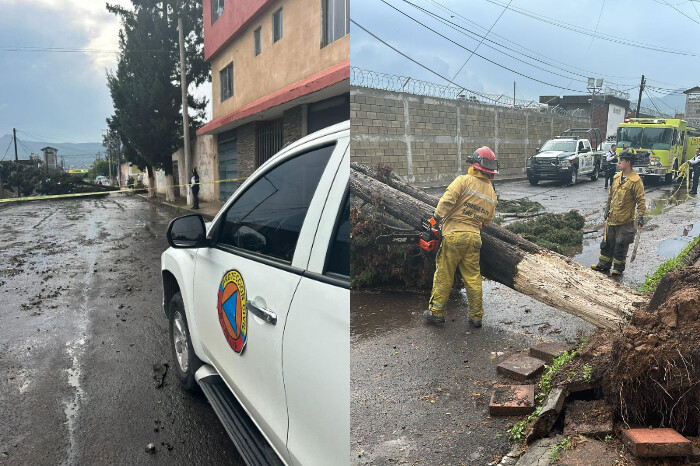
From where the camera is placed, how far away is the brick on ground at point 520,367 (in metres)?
1.44

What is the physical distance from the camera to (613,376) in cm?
129

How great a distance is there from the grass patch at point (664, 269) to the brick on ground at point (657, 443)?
33 centimetres

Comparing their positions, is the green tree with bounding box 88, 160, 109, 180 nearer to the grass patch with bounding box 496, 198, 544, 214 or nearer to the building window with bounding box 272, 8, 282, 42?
the building window with bounding box 272, 8, 282, 42

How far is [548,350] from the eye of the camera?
4.81 ft

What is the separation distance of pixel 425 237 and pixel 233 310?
1.05 meters

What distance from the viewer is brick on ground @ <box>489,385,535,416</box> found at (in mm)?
1367

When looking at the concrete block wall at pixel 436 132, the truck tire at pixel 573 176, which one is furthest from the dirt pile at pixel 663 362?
the concrete block wall at pixel 436 132

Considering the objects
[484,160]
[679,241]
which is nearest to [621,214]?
[679,241]

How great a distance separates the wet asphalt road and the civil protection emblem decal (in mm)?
938

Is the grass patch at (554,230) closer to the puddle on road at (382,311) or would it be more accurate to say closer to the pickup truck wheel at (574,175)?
the pickup truck wheel at (574,175)

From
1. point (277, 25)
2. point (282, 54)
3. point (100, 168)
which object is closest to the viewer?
point (277, 25)

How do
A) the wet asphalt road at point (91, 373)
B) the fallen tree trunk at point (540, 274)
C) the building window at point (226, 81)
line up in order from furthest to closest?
the building window at point (226, 81), the wet asphalt road at point (91, 373), the fallen tree trunk at point (540, 274)

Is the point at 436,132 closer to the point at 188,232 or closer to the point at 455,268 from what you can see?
the point at 455,268

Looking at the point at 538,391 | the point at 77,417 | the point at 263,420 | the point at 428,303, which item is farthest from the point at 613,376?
the point at 77,417
